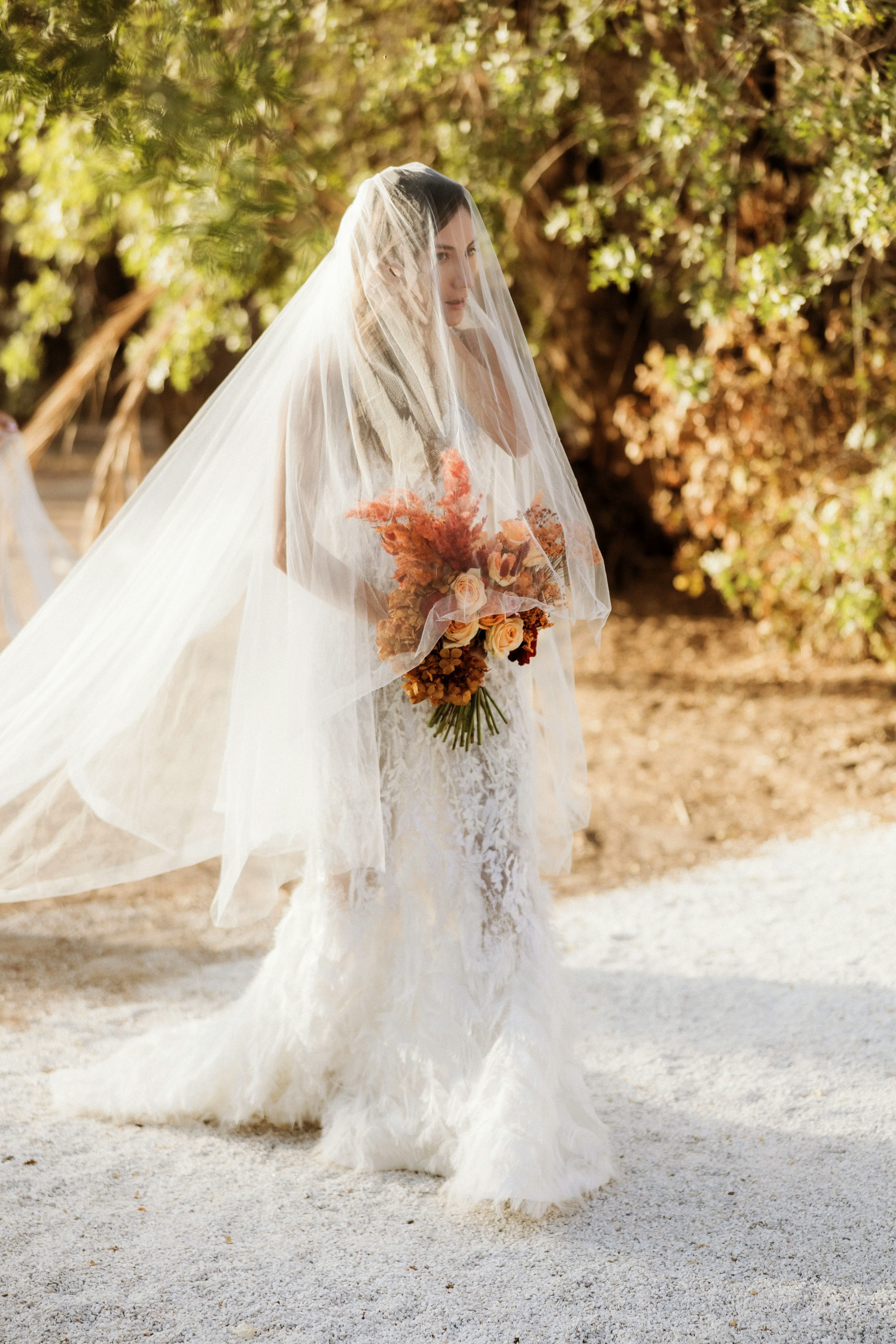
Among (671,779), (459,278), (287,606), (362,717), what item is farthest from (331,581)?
(671,779)

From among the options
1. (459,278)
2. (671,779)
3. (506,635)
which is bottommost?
(671,779)

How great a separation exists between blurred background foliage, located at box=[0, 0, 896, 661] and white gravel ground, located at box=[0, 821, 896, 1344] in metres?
2.33

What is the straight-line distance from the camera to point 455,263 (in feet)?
8.55

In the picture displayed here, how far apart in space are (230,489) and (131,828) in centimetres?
87

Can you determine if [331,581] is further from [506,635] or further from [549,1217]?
[549,1217]

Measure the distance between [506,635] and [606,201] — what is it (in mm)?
3685

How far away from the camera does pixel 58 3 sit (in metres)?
2.80

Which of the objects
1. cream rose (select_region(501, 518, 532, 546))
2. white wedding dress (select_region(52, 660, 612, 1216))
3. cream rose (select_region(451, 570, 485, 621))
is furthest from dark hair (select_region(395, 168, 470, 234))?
white wedding dress (select_region(52, 660, 612, 1216))

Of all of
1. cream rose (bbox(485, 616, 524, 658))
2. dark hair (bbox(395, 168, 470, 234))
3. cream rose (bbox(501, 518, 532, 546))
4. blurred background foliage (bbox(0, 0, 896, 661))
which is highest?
blurred background foliage (bbox(0, 0, 896, 661))

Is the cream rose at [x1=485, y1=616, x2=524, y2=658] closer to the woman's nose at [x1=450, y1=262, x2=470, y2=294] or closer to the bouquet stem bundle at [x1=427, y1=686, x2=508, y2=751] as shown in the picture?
the bouquet stem bundle at [x1=427, y1=686, x2=508, y2=751]

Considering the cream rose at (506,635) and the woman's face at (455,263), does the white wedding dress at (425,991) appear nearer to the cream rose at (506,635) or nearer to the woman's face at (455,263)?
the cream rose at (506,635)

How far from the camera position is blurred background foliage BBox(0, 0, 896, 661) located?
10.9ft

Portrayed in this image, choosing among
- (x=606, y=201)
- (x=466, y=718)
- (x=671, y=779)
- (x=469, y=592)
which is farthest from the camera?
(x=671, y=779)

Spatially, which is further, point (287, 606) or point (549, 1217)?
point (287, 606)
